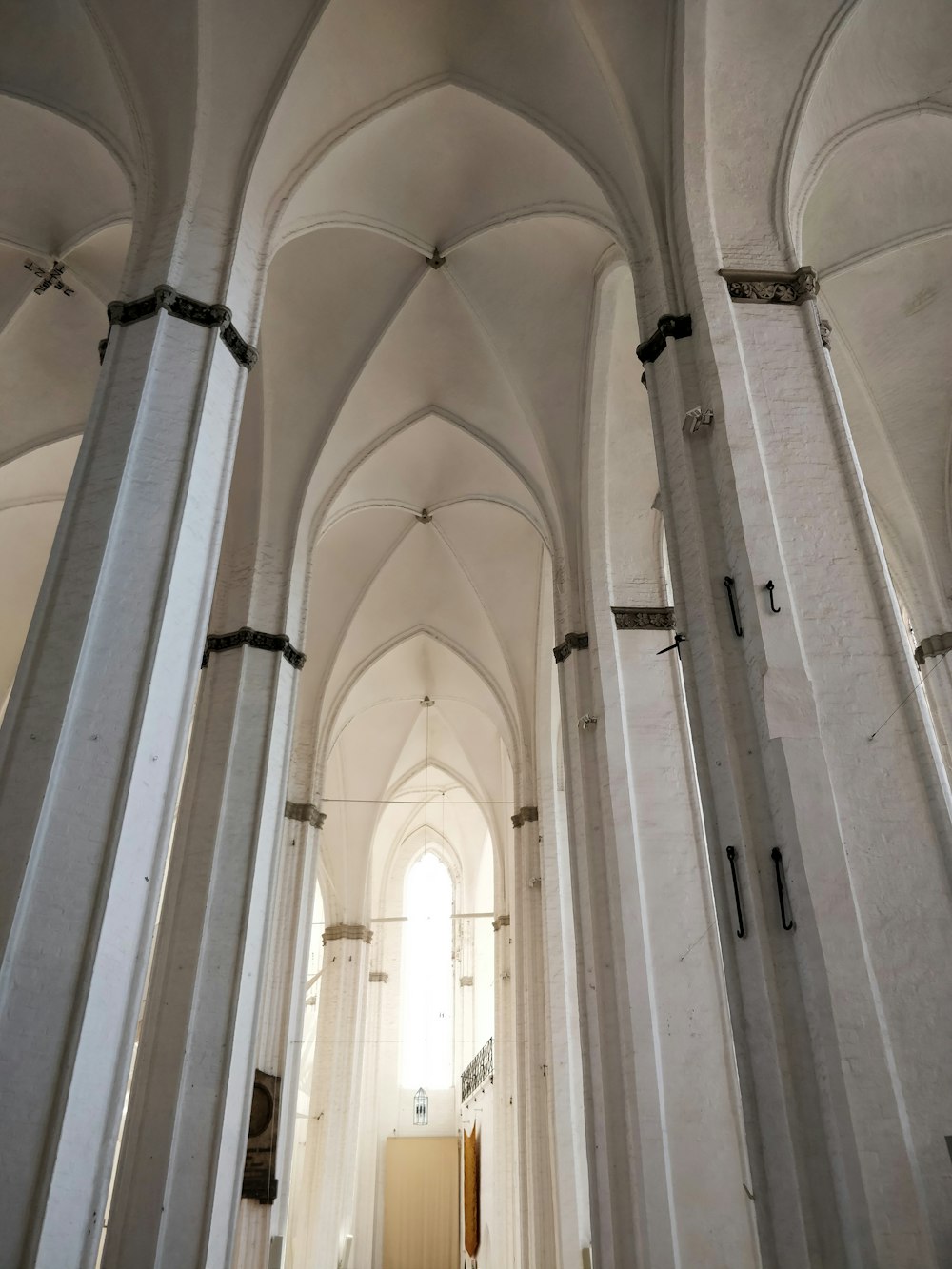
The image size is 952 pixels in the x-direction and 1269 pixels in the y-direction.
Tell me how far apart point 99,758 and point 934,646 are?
9.13 m

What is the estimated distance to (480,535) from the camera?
15539 millimetres

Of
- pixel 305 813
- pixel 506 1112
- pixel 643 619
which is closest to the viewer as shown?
pixel 643 619

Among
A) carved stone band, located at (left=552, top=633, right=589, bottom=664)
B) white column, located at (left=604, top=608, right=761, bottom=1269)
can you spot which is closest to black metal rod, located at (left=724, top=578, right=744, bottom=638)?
white column, located at (left=604, top=608, right=761, bottom=1269)

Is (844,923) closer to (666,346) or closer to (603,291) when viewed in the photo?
(666,346)

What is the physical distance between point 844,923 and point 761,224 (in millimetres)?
5150

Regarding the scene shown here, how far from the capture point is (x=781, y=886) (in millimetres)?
4949

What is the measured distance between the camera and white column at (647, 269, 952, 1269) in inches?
170

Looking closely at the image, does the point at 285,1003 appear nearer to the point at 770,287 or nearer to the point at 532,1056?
the point at 532,1056

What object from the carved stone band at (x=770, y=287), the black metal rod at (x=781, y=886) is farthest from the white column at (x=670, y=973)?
the carved stone band at (x=770, y=287)

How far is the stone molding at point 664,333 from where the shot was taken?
686 cm

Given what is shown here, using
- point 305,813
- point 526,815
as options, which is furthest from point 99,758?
point 526,815

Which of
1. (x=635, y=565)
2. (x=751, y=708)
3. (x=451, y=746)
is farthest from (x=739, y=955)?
(x=451, y=746)

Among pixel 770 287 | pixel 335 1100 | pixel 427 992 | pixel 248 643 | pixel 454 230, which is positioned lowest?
pixel 335 1100

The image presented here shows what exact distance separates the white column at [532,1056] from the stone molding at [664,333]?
10.0 metres
